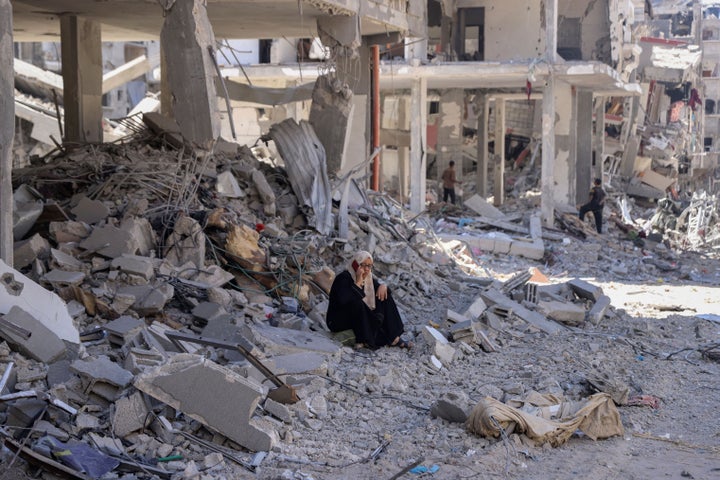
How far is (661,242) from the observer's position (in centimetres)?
2062

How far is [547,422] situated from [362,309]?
8.50ft

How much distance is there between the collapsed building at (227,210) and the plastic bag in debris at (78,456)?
0.14 m

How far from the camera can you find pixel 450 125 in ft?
80.2

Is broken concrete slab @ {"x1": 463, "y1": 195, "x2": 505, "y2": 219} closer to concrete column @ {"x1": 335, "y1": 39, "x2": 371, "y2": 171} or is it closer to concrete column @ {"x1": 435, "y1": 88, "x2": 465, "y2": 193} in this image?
concrete column @ {"x1": 435, "y1": 88, "x2": 465, "y2": 193}

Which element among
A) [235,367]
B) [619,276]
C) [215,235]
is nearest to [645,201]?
[619,276]

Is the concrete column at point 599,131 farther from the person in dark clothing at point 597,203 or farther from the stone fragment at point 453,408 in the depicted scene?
the stone fragment at point 453,408

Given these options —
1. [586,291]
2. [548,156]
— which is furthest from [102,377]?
[548,156]

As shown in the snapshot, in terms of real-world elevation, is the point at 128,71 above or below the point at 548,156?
above

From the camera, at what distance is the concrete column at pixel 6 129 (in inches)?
261

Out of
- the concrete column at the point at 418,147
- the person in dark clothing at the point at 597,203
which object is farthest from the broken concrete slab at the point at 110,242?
the person in dark clothing at the point at 597,203

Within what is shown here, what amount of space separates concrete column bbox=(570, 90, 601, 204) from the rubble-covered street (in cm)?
1152

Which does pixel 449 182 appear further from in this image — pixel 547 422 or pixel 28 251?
pixel 547 422

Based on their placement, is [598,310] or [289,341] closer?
[289,341]

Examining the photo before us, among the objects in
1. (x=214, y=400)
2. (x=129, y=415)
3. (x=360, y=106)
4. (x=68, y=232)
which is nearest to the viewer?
(x=129, y=415)
